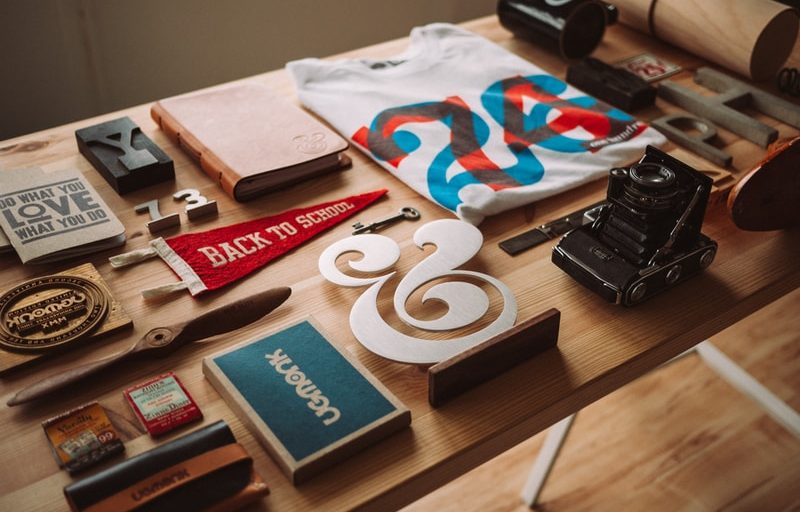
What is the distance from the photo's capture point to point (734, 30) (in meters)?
1.50

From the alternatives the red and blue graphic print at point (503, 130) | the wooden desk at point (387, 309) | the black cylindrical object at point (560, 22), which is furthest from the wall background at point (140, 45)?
the red and blue graphic print at point (503, 130)

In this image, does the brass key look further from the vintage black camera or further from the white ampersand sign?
the vintage black camera

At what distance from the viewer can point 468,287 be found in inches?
39.8

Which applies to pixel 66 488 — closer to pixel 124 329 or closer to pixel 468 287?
pixel 124 329

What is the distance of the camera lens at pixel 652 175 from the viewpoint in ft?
3.20

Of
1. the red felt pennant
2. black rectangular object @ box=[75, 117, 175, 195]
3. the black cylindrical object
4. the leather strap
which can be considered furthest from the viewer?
the black cylindrical object

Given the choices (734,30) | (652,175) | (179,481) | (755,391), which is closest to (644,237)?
(652,175)

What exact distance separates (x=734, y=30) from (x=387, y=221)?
82 cm

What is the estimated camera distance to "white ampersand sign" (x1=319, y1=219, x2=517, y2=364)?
3.03 ft

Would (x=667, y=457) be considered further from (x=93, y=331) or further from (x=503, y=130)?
(x=93, y=331)

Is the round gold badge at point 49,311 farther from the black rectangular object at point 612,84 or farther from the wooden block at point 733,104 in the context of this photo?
the wooden block at point 733,104

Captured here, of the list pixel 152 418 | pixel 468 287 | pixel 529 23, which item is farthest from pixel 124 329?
pixel 529 23

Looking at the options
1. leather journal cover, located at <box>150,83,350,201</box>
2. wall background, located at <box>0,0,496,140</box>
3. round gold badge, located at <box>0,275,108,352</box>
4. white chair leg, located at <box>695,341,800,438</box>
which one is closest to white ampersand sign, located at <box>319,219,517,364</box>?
leather journal cover, located at <box>150,83,350,201</box>

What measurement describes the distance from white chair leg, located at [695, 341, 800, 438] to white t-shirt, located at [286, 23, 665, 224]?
62 centimetres
